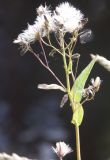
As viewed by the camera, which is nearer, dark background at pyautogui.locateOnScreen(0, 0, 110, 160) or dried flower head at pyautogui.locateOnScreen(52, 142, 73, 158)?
dried flower head at pyautogui.locateOnScreen(52, 142, 73, 158)

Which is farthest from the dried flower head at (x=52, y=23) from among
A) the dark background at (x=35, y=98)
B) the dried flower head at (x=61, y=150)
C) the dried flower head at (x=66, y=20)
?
the dark background at (x=35, y=98)

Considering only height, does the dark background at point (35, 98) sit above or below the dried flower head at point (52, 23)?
above

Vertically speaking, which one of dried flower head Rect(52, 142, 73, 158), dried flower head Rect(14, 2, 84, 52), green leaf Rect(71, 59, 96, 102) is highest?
dried flower head Rect(14, 2, 84, 52)

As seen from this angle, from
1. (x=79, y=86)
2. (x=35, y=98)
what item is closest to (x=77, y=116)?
(x=79, y=86)

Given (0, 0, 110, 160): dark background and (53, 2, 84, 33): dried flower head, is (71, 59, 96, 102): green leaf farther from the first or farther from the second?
(0, 0, 110, 160): dark background

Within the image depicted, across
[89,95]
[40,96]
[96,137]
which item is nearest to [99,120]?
[96,137]

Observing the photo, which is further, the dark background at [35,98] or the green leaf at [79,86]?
the dark background at [35,98]

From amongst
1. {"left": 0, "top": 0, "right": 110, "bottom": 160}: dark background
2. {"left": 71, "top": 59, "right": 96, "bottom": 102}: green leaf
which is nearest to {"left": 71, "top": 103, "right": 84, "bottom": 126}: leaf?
{"left": 71, "top": 59, "right": 96, "bottom": 102}: green leaf

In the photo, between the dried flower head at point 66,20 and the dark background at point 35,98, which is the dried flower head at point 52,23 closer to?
the dried flower head at point 66,20

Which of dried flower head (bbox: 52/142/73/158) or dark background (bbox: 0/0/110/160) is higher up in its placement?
dark background (bbox: 0/0/110/160)
